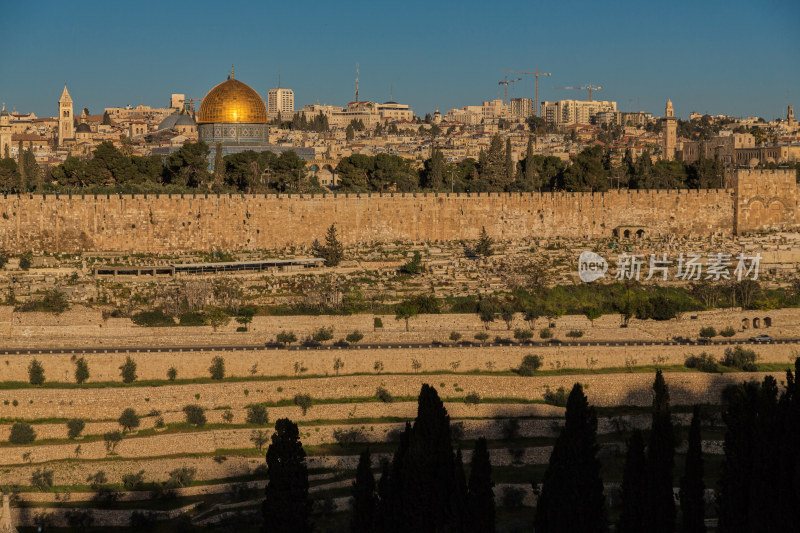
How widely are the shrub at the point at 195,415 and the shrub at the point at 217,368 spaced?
1766 millimetres

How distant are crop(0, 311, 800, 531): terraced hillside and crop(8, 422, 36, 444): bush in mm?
40

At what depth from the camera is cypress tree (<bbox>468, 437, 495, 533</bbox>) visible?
2012 centimetres

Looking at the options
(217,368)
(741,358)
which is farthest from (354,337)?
(741,358)

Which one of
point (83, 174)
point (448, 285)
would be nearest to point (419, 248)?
point (448, 285)

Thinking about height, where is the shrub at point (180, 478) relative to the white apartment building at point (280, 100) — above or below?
below

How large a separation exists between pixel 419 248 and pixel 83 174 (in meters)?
13.7

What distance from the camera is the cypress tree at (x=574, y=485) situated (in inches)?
799

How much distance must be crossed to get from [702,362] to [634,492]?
11.9 metres

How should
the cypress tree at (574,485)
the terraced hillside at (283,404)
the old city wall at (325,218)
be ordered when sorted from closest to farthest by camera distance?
the cypress tree at (574,485), the terraced hillside at (283,404), the old city wall at (325,218)

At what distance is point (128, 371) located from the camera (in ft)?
97.5

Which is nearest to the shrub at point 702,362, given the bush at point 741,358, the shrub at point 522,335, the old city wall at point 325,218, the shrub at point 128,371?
the bush at point 741,358

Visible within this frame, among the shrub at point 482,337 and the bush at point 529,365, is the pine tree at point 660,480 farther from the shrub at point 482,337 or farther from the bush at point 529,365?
the shrub at point 482,337

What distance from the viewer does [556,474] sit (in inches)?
826

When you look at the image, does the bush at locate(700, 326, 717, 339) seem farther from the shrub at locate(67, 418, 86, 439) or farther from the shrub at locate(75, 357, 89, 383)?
the shrub at locate(67, 418, 86, 439)
